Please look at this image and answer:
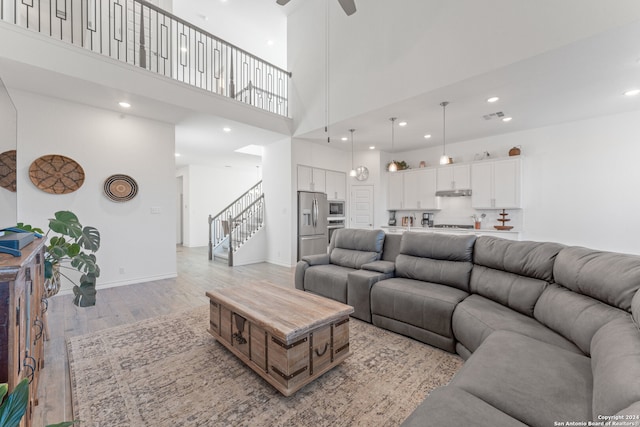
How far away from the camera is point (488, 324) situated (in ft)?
6.48

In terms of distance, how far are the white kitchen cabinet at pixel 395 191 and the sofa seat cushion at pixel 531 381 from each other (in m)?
5.95

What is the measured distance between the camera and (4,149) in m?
1.94

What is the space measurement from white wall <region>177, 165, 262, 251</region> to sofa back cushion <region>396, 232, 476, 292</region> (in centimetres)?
793

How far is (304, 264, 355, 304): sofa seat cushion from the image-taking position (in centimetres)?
330

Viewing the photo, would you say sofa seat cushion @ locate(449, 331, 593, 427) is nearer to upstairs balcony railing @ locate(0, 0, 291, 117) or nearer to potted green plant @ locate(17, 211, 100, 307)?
potted green plant @ locate(17, 211, 100, 307)

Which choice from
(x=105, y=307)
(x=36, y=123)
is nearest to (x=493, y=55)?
(x=105, y=307)

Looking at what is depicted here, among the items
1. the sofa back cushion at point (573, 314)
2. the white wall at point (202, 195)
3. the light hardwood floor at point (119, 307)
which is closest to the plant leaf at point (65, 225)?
the light hardwood floor at point (119, 307)

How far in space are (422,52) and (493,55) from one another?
99cm

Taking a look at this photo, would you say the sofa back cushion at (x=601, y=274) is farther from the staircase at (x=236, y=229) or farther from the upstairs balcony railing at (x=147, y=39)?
the staircase at (x=236, y=229)

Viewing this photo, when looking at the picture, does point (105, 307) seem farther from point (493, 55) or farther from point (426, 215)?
point (426, 215)

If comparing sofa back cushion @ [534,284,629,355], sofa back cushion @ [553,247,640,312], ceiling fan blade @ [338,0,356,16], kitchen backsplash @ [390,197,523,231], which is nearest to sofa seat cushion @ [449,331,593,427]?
sofa back cushion @ [534,284,629,355]

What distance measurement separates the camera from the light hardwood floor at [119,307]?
1.88 meters

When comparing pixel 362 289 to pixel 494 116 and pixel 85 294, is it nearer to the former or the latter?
pixel 85 294

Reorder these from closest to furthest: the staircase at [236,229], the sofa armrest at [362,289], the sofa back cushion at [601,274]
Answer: the sofa back cushion at [601,274] → the sofa armrest at [362,289] → the staircase at [236,229]
